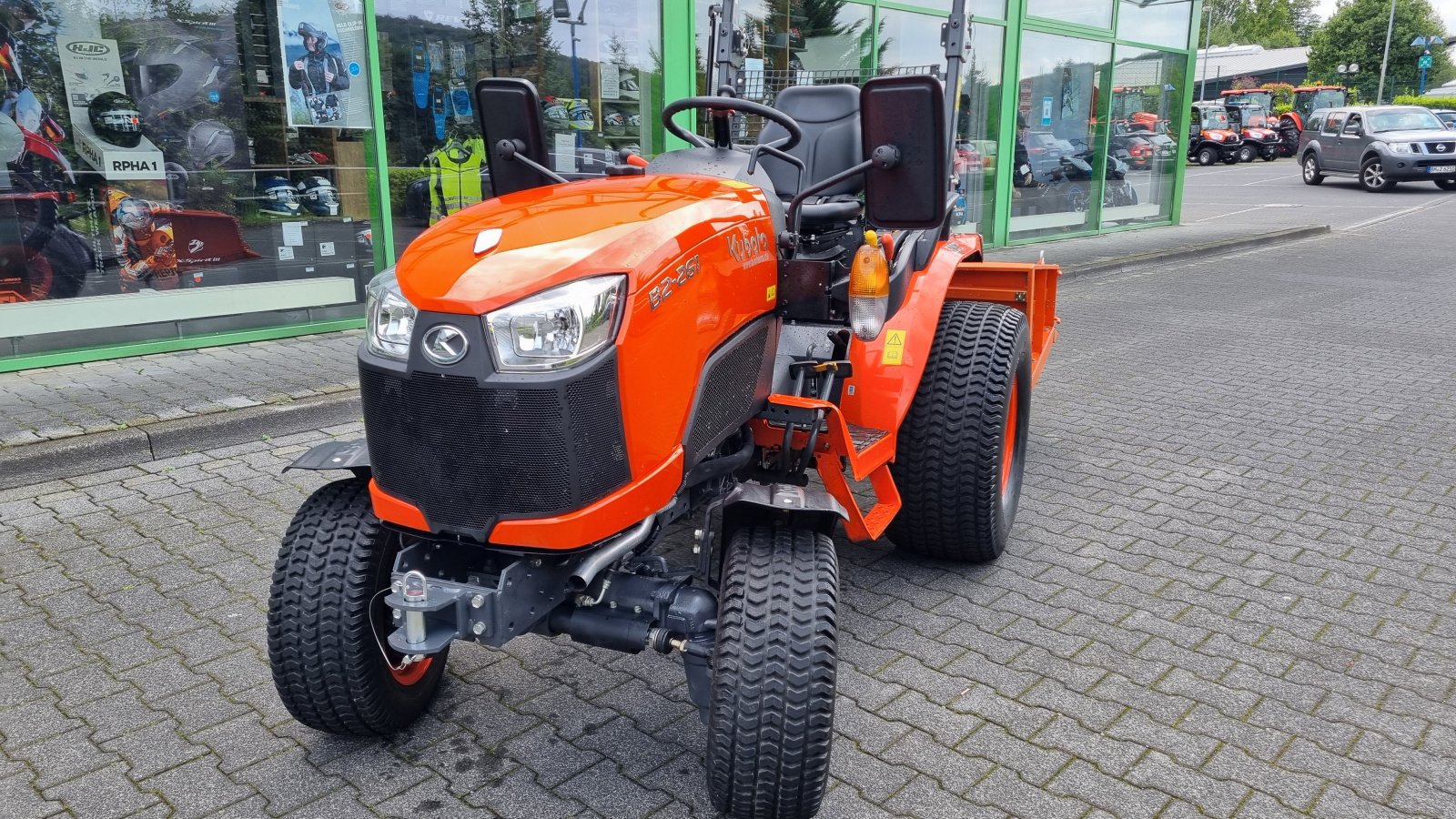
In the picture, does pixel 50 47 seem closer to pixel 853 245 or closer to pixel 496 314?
pixel 853 245

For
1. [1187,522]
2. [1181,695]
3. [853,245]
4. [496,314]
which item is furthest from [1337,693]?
[496,314]

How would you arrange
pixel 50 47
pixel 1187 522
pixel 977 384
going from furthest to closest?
pixel 50 47, pixel 1187 522, pixel 977 384

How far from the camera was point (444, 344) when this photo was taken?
230 centimetres

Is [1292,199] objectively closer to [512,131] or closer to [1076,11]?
[1076,11]

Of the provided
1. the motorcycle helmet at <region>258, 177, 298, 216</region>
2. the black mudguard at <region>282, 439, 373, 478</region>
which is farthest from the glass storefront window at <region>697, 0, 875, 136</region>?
the black mudguard at <region>282, 439, 373, 478</region>

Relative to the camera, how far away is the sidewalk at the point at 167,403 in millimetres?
5082

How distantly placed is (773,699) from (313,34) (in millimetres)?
6521

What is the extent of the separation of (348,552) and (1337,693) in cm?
279

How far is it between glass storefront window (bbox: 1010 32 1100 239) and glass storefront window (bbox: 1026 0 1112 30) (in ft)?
0.71

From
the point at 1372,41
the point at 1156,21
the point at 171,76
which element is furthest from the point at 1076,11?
the point at 1372,41

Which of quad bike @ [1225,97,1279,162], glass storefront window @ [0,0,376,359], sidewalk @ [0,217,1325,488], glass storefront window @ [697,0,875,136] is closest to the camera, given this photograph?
sidewalk @ [0,217,1325,488]

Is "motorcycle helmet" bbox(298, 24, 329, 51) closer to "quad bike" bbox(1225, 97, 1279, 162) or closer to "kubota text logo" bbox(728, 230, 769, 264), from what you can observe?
"kubota text logo" bbox(728, 230, 769, 264)

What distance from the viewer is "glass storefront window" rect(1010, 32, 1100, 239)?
1302cm

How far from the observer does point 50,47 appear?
6.52 meters
